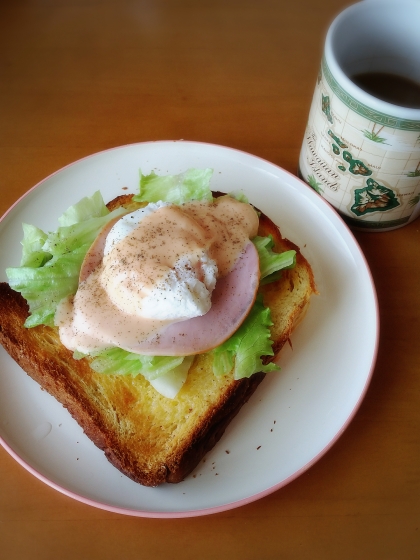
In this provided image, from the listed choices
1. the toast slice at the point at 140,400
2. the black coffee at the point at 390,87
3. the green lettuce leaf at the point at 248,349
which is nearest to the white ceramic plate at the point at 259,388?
the toast slice at the point at 140,400

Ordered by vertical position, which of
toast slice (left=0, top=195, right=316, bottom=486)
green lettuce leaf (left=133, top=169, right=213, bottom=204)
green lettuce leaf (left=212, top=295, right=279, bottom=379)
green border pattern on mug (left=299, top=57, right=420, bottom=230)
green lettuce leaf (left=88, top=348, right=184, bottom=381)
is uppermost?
green border pattern on mug (left=299, top=57, right=420, bottom=230)

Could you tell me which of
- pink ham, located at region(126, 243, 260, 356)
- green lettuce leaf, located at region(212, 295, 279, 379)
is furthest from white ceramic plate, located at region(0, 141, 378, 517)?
pink ham, located at region(126, 243, 260, 356)

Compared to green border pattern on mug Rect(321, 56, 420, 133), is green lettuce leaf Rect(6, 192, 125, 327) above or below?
below

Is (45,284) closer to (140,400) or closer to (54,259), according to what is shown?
(54,259)

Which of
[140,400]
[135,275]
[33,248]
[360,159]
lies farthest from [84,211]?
[360,159]

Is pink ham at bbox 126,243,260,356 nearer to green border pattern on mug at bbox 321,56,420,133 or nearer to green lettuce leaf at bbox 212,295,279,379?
green lettuce leaf at bbox 212,295,279,379

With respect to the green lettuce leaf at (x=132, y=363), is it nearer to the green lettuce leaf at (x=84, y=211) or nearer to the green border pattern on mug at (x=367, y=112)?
the green lettuce leaf at (x=84, y=211)
